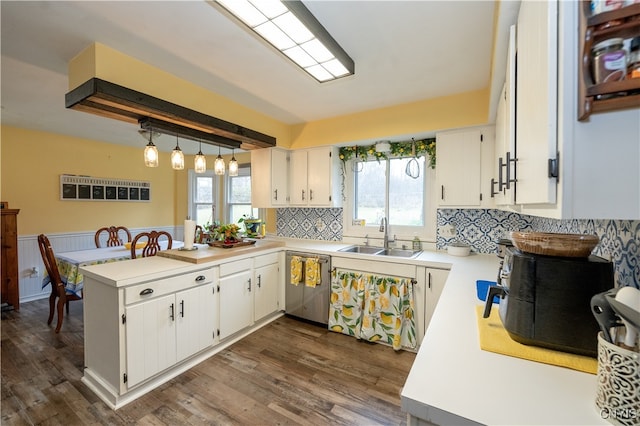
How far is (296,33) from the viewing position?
1.61 metres

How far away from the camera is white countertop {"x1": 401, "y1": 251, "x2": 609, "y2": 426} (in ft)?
2.22

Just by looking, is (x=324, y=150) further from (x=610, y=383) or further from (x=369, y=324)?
(x=610, y=383)

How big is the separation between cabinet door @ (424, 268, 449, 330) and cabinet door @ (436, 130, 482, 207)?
713mm

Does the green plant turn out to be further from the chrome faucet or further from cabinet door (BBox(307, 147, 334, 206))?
the chrome faucet

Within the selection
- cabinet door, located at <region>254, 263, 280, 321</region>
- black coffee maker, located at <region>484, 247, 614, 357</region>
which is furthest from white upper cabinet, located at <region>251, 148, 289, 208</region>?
black coffee maker, located at <region>484, 247, 614, 357</region>

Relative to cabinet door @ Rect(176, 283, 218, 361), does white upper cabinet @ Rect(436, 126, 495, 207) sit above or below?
above

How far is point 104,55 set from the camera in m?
1.82

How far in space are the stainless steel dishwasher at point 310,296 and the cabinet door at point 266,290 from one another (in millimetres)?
142

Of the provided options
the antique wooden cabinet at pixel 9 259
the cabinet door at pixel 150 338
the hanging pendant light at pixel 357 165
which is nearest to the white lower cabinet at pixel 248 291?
the cabinet door at pixel 150 338

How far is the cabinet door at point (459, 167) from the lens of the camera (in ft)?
8.38

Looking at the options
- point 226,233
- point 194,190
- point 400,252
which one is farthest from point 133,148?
point 400,252

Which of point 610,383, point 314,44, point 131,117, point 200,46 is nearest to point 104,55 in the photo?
point 131,117

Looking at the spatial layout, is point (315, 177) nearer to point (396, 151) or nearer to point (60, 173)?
point (396, 151)

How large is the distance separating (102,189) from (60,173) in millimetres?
576
